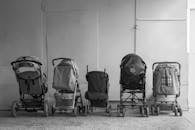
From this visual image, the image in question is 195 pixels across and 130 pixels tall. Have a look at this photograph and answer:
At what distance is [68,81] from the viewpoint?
6.22 m

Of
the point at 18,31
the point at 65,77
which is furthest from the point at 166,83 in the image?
the point at 18,31

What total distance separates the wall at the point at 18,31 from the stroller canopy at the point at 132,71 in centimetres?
187

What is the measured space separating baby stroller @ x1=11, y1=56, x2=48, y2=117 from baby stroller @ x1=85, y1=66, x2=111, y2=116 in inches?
32.2

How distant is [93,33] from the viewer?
7.18 meters

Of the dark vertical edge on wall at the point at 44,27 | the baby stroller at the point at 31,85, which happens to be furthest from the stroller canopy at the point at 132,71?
the dark vertical edge on wall at the point at 44,27

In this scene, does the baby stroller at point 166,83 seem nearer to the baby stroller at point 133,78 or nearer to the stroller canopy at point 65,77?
the baby stroller at point 133,78

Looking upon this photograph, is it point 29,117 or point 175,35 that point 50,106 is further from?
point 175,35

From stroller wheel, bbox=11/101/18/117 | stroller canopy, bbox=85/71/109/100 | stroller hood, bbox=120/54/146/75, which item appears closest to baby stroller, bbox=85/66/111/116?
stroller canopy, bbox=85/71/109/100

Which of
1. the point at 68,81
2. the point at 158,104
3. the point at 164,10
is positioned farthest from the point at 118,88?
the point at 164,10

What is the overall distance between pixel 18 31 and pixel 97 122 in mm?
2634

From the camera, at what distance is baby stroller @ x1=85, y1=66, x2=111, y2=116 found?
6.38 meters

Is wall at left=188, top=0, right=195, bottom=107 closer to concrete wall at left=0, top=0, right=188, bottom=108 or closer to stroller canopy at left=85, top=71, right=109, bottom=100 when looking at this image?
concrete wall at left=0, top=0, right=188, bottom=108

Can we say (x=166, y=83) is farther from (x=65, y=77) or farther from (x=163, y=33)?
(x=65, y=77)

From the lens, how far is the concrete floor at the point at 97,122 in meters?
5.56
